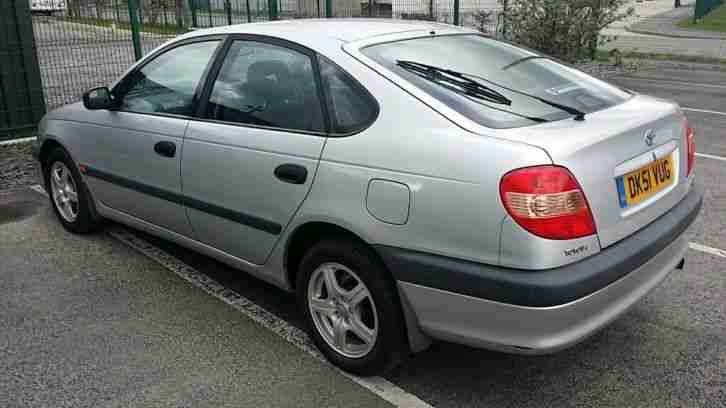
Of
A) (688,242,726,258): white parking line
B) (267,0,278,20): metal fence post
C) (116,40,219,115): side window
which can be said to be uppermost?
(267,0,278,20): metal fence post

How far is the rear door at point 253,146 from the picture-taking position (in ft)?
10.7

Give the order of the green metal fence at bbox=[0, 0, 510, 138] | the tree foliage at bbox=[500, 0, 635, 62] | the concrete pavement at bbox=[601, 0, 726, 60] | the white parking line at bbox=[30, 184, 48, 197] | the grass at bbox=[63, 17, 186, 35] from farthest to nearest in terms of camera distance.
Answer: the concrete pavement at bbox=[601, 0, 726, 60]
the tree foliage at bbox=[500, 0, 635, 62]
the grass at bbox=[63, 17, 186, 35]
the green metal fence at bbox=[0, 0, 510, 138]
the white parking line at bbox=[30, 184, 48, 197]

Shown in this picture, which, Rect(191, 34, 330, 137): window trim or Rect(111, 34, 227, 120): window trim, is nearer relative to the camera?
Rect(191, 34, 330, 137): window trim

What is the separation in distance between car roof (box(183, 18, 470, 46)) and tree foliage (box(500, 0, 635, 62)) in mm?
9022

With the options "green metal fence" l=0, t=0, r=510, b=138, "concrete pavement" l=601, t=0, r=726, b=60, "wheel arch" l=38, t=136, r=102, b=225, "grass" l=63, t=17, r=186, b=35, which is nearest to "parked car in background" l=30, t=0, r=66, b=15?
"green metal fence" l=0, t=0, r=510, b=138

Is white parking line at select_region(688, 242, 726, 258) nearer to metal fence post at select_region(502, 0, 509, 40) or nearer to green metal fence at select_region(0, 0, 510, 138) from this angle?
green metal fence at select_region(0, 0, 510, 138)

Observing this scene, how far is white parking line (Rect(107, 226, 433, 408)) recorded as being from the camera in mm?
3100

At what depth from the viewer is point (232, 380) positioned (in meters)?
3.22

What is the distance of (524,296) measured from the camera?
8.37ft

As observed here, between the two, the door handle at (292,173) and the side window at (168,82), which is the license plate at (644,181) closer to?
the door handle at (292,173)

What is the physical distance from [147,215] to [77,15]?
16.9ft

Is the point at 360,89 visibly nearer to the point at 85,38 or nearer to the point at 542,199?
the point at 542,199

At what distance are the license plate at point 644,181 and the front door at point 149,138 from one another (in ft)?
7.57

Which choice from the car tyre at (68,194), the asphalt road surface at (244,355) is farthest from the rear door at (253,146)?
the car tyre at (68,194)
